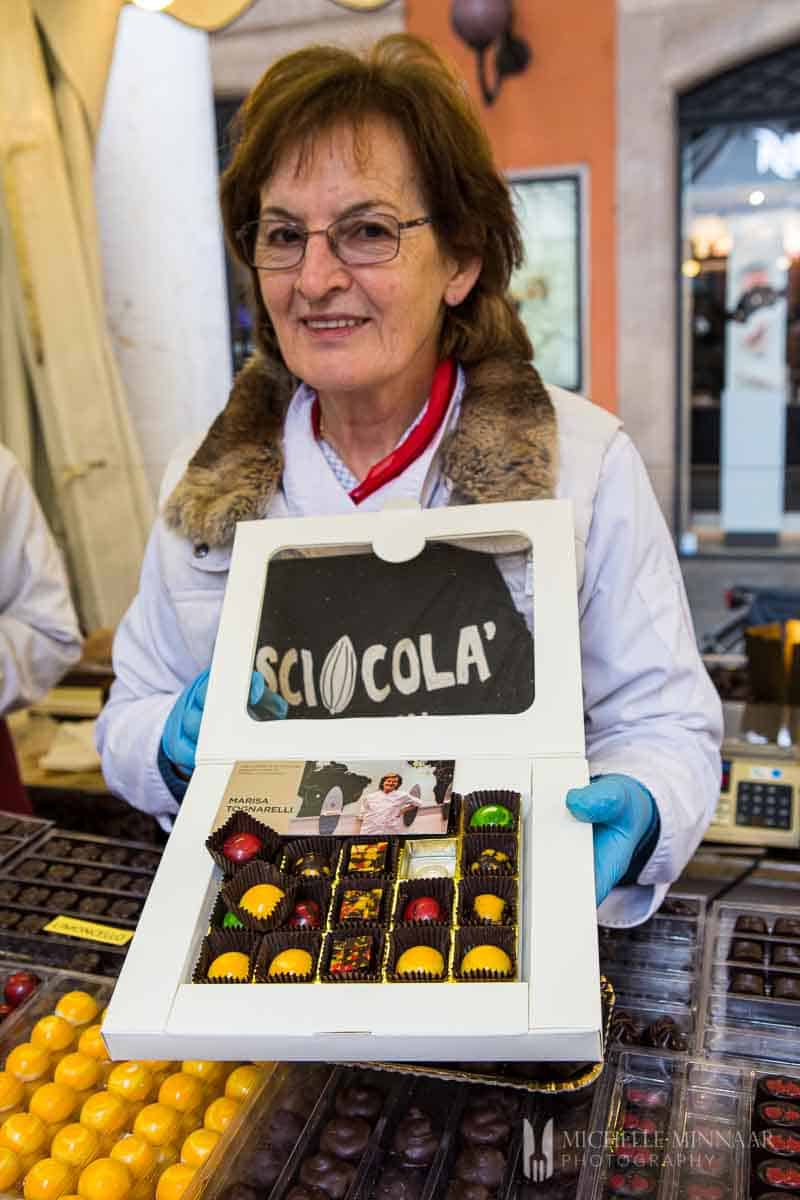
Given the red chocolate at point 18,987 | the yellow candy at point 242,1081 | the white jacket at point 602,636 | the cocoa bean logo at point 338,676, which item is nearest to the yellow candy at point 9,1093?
the red chocolate at point 18,987

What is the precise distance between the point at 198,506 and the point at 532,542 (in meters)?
0.49

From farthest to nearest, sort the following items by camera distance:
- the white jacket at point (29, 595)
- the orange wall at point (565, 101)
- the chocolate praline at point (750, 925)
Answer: the orange wall at point (565, 101), the white jacket at point (29, 595), the chocolate praline at point (750, 925)

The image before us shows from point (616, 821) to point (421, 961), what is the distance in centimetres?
29

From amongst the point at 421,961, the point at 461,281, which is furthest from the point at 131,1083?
the point at 461,281

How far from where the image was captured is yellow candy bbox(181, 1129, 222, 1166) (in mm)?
1111

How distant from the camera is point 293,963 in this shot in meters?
0.91

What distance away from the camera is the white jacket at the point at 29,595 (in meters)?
2.32

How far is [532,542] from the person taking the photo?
1180 millimetres

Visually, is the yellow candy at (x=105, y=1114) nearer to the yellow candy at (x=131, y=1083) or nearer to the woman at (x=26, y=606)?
the yellow candy at (x=131, y=1083)

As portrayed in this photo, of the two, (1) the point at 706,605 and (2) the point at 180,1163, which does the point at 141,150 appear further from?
(2) the point at 180,1163

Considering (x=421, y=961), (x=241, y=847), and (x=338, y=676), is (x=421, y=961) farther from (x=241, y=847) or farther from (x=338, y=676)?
(x=338, y=676)

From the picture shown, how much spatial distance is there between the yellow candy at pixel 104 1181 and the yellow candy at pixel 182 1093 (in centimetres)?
9

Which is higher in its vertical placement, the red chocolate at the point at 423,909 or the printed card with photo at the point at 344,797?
the printed card with photo at the point at 344,797

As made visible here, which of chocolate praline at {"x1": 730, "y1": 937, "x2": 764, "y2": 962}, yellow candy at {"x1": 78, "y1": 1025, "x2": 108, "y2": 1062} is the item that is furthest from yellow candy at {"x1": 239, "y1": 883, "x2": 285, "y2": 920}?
chocolate praline at {"x1": 730, "y1": 937, "x2": 764, "y2": 962}
